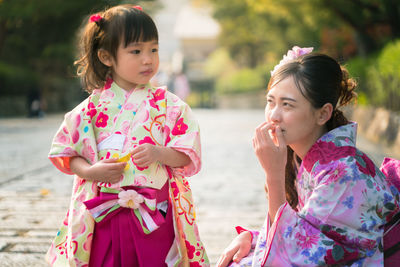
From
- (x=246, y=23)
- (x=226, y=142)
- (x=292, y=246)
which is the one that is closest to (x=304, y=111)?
(x=292, y=246)

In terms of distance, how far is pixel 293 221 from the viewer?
5.73ft

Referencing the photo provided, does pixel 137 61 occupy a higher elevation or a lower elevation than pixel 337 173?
higher

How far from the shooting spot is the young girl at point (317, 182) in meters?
1.72

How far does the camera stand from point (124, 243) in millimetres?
2146

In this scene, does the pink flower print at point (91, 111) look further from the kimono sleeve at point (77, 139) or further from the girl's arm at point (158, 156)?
the girl's arm at point (158, 156)

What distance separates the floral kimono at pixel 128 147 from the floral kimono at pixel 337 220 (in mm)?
560

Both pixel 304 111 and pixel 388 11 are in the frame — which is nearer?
pixel 304 111

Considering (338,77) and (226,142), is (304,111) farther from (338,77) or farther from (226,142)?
(226,142)

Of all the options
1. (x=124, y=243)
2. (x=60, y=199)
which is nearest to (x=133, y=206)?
(x=124, y=243)

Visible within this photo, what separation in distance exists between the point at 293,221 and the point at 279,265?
0.15 m

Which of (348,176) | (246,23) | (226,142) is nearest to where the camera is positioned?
(348,176)

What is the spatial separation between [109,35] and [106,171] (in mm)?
584

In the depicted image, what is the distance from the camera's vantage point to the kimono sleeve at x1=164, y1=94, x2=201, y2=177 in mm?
2197

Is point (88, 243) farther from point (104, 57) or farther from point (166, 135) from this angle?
point (104, 57)
